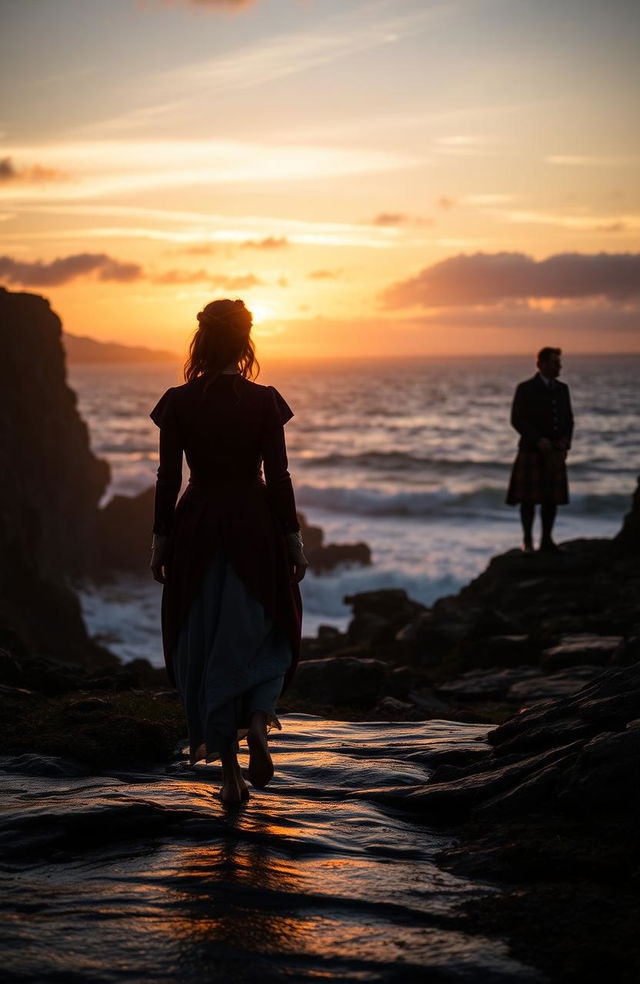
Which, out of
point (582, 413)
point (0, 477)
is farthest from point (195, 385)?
point (582, 413)

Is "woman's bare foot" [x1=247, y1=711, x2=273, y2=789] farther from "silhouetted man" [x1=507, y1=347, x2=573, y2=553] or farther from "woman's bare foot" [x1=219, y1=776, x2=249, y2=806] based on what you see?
"silhouetted man" [x1=507, y1=347, x2=573, y2=553]

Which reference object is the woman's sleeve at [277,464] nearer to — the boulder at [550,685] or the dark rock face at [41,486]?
the boulder at [550,685]

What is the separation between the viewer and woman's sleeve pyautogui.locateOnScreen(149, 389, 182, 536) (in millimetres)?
5258

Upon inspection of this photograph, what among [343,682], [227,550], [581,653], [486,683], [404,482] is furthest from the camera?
[404,482]

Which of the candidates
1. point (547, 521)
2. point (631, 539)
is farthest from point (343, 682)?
point (631, 539)

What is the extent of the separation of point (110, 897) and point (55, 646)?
16923 mm

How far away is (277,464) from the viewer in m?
5.27

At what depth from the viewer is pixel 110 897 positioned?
3.88 metres

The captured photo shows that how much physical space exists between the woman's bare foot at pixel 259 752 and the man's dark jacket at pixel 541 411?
337 inches

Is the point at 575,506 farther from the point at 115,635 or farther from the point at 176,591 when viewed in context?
the point at 176,591

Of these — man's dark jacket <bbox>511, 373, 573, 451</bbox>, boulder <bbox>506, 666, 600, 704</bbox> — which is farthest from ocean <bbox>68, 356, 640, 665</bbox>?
boulder <bbox>506, 666, 600, 704</bbox>

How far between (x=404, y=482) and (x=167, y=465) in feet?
151

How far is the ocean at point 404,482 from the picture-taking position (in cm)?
2783

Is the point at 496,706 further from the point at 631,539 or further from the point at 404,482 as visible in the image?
the point at 404,482
